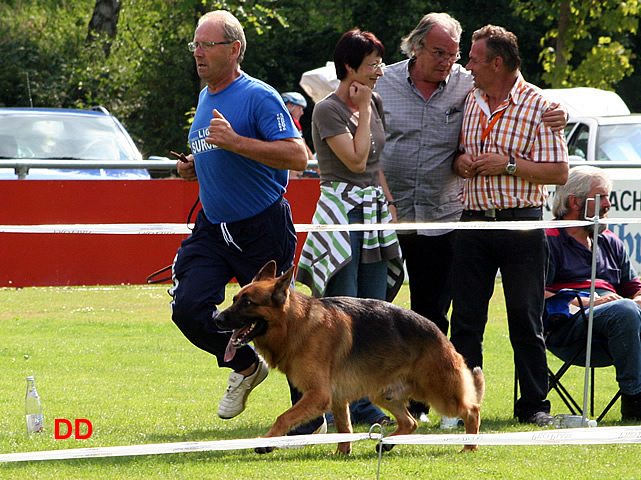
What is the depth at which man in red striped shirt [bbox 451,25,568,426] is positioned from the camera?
555 centimetres

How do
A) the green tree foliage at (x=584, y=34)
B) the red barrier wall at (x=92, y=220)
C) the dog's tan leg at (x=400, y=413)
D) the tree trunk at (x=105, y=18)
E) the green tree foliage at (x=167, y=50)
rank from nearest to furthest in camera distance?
the dog's tan leg at (x=400, y=413) → the red barrier wall at (x=92, y=220) → the green tree foliage at (x=584, y=34) → the green tree foliage at (x=167, y=50) → the tree trunk at (x=105, y=18)

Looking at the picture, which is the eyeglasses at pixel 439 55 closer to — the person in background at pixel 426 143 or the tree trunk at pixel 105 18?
the person in background at pixel 426 143

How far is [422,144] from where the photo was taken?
592 centimetres

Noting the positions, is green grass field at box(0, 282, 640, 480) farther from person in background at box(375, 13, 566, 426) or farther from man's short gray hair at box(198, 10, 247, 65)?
man's short gray hair at box(198, 10, 247, 65)

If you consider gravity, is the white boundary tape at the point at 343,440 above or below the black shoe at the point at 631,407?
above

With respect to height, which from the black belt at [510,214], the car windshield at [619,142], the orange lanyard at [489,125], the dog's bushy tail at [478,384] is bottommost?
the dog's bushy tail at [478,384]

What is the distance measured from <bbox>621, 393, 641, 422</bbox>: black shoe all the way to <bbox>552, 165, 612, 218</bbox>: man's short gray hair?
1.18m

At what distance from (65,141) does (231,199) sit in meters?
7.18

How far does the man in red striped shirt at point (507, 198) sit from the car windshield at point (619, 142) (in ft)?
25.1

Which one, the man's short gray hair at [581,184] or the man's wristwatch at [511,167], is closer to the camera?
the man's wristwatch at [511,167]

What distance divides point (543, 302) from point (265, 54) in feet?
73.2

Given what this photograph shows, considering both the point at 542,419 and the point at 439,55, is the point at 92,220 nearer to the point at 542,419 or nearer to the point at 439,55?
the point at 439,55

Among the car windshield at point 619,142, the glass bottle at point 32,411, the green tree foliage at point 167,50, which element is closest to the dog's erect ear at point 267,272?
the glass bottle at point 32,411

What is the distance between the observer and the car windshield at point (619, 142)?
12875 mm
